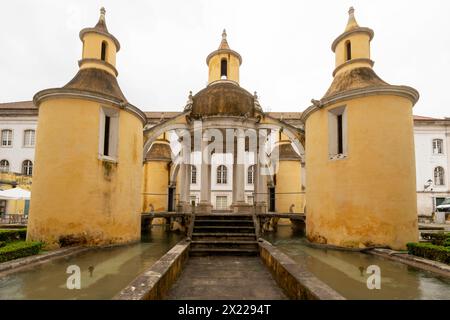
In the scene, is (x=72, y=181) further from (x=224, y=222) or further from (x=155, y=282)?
(x=155, y=282)

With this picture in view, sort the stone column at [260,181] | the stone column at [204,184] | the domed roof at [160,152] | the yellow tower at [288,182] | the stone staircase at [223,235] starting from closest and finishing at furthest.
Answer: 1. the stone staircase at [223,235]
2. the stone column at [204,184]
3. the stone column at [260,181]
4. the domed roof at [160,152]
5. the yellow tower at [288,182]

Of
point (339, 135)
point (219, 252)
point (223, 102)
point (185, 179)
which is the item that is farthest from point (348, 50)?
point (185, 179)

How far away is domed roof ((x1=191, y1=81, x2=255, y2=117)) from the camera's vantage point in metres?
18.2

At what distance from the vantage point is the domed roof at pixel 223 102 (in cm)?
1820

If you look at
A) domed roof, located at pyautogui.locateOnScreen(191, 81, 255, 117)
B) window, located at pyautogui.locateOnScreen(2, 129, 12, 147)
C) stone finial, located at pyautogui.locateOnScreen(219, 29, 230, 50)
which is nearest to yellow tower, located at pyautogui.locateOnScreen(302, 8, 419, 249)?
domed roof, located at pyautogui.locateOnScreen(191, 81, 255, 117)

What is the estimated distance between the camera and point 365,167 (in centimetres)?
1144

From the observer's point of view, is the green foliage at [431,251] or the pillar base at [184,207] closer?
the green foliage at [431,251]

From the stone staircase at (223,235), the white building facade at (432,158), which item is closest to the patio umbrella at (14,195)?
the stone staircase at (223,235)

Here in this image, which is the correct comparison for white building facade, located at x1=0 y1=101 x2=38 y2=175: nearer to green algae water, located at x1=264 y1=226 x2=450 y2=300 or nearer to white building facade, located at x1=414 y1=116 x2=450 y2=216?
green algae water, located at x1=264 y1=226 x2=450 y2=300

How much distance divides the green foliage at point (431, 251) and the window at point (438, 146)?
34.6 meters

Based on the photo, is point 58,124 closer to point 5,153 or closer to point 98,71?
point 98,71

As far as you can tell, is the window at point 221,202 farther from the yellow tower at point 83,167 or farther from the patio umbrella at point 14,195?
the yellow tower at point 83,167

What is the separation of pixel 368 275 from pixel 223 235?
6.32 m
